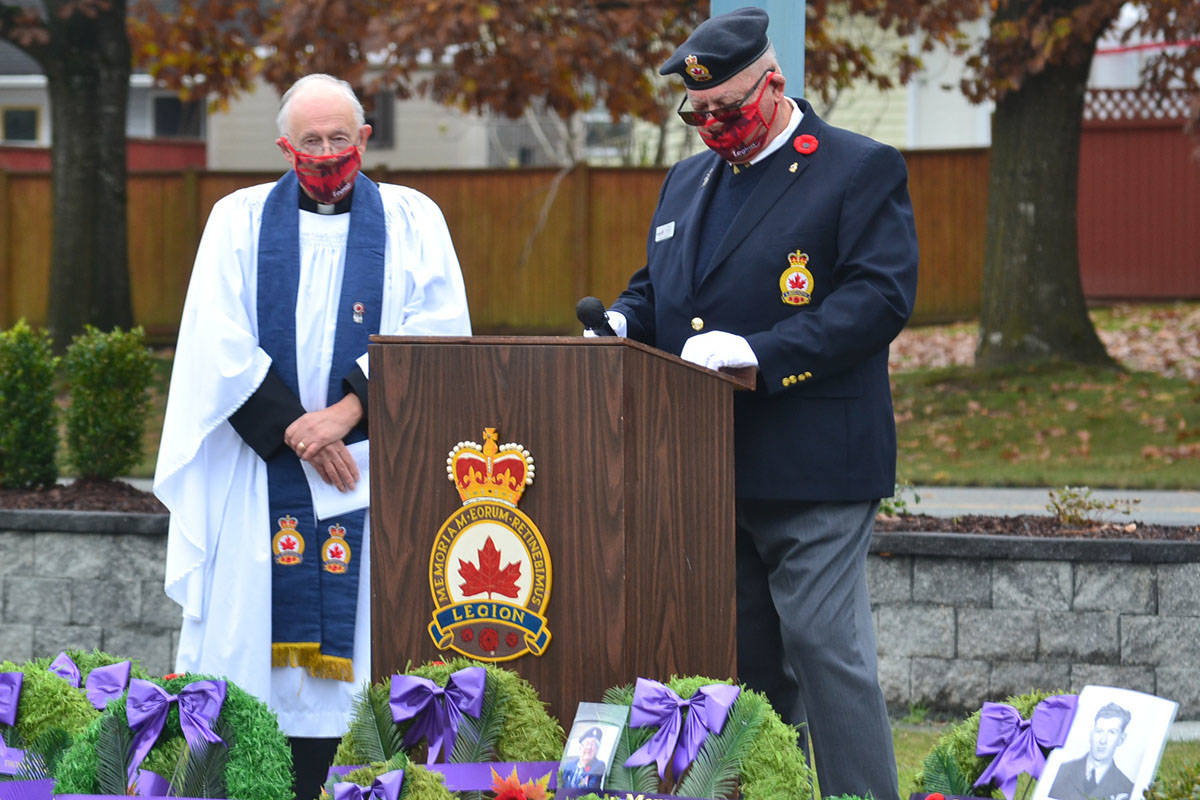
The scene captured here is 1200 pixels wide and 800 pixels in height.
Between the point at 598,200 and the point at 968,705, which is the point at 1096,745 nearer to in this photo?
the point at 968,705

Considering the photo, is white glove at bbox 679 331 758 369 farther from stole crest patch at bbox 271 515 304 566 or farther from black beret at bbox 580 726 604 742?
stole crest patch at bbox 271 515 304 566

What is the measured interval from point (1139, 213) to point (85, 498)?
1545 centimetres

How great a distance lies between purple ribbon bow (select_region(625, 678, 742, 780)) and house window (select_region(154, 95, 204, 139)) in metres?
30.3

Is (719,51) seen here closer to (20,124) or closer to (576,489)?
(576,489)

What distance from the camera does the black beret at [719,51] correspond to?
3281mm

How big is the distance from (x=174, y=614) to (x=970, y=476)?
5.80m

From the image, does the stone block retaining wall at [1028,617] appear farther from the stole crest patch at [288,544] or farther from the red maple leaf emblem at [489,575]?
the red maple leaf emblem at [489,575]

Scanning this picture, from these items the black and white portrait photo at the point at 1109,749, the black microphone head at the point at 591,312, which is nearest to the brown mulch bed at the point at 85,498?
the black microphone head at the point at 591,312

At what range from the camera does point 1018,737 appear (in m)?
2.86

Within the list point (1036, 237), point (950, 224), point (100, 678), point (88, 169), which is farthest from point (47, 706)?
point (950, 224)

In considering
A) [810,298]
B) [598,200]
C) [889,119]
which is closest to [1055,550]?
[810,298]

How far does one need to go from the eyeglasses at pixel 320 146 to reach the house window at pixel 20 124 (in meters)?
29.8

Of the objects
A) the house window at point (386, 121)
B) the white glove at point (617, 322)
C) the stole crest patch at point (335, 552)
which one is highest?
the house window at point (386, 121)

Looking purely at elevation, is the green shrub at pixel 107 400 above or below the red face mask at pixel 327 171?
below
